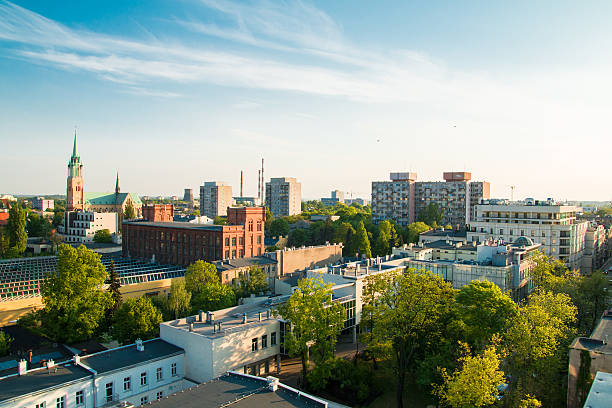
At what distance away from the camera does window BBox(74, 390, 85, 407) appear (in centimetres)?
2872

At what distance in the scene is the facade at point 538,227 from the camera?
238ft

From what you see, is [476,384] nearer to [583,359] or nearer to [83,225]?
Answer: [583,359]

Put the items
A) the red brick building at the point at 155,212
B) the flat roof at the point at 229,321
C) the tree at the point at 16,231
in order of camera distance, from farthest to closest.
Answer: the red brick building at the point at 155,212 < the tree at the point at 16,231 < the flat roof at the point at 229,321

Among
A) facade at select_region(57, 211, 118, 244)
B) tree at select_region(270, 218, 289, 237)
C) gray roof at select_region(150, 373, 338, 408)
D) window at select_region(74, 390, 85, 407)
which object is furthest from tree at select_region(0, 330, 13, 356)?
facade at select_region(57, 211, 118, 244)

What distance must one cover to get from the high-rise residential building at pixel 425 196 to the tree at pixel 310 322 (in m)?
93.7

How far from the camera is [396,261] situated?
57.8 meters

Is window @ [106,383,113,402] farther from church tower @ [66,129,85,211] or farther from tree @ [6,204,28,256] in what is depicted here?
church tower @ [66,129,85,211]

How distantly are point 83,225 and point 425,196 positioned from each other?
330ft

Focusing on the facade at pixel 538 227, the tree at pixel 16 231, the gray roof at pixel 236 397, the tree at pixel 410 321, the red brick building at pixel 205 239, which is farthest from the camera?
the tree at pixel 16 231

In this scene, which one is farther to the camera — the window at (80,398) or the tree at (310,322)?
the tree at (310,322)

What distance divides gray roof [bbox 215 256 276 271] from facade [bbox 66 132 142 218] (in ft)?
285

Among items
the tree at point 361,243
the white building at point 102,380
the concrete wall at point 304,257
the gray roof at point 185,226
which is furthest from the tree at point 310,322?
the tree at point 361,243

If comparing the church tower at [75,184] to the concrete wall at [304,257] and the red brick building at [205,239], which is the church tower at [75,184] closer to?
the red brick building at [205,239]

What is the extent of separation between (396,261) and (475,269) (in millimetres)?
9949
